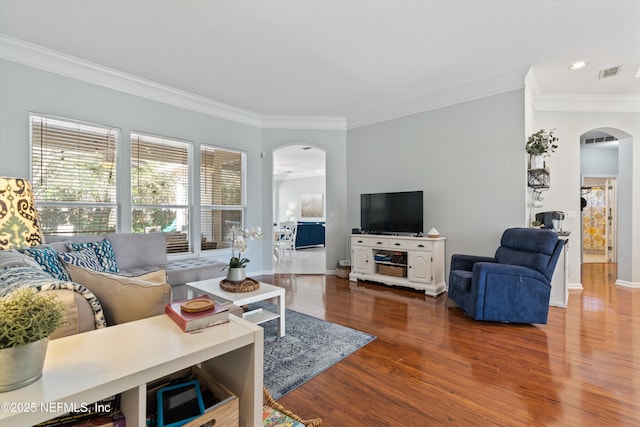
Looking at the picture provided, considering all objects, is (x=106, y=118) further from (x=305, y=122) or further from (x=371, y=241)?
(x=371, y=241)

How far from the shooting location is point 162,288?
125 cm

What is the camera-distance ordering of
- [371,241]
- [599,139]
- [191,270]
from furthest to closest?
[599,139] → [371,241] → [191,270]

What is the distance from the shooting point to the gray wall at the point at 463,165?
12.5 feet

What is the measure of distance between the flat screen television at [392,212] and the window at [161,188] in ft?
9.51

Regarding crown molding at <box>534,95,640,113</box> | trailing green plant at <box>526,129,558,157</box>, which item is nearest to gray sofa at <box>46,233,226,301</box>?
trailing green plant at <box>526,129,558,157</box>

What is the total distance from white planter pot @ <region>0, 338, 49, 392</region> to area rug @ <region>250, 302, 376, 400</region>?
144cm

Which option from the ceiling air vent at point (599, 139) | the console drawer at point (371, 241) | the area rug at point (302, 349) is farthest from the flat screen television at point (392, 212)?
the ceiling air vent at point (599, 139)

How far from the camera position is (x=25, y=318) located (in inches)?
26.9

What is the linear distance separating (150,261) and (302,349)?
2.35 metres

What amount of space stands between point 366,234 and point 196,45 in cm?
344

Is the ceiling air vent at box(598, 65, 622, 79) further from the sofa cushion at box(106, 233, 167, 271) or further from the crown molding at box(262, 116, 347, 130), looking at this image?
the sofa cushion at box(106, 233, 167, 271)

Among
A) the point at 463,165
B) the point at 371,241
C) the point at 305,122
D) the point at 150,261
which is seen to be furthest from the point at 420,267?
the point at 150,261

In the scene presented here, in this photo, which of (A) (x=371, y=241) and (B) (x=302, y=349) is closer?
(B) (x=302, y=349)

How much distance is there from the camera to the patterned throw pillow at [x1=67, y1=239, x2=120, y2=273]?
291cm
